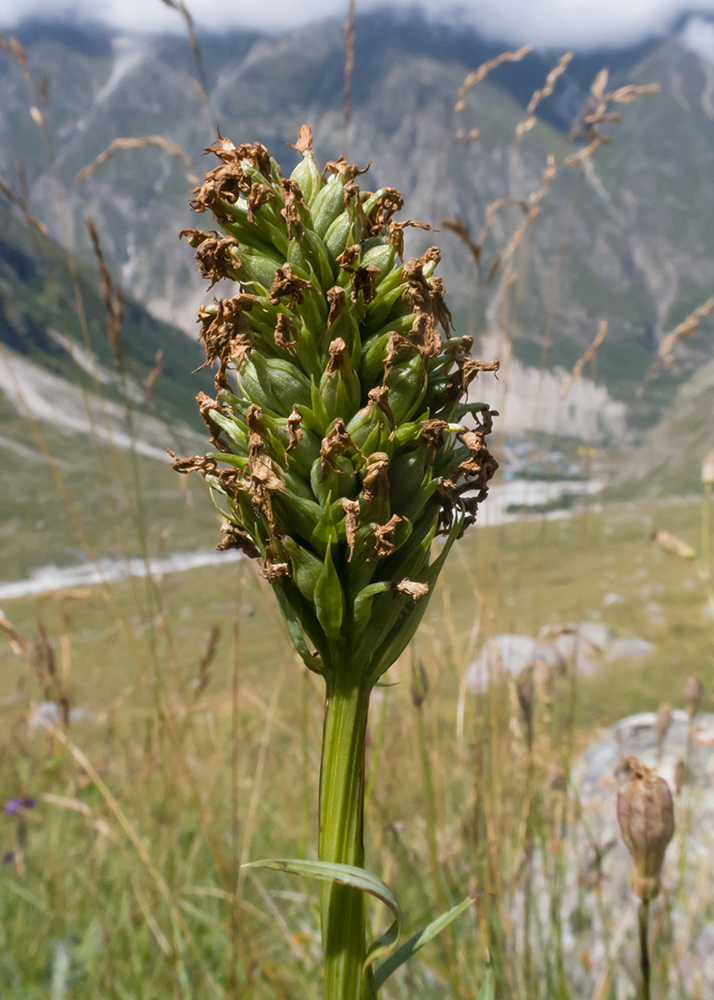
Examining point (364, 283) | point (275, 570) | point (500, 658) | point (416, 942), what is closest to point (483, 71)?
point (500, 658)

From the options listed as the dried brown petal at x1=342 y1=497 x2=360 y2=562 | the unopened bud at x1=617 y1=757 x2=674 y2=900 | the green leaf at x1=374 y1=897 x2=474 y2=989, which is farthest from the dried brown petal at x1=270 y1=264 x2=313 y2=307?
the unopened bud at x1=617 y1=757 x2=674 y2=900

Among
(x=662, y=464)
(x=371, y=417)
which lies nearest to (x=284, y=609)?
(x=371, y=417)

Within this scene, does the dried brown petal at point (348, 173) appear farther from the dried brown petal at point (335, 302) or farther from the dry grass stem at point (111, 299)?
the dry grass stem at point (111, 299)

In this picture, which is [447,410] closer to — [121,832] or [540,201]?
[540,201]

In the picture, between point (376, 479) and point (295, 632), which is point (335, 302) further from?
point (295, 632)

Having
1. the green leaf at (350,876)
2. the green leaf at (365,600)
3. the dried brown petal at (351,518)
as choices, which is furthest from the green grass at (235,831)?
the dried brown petal at (351,518)
